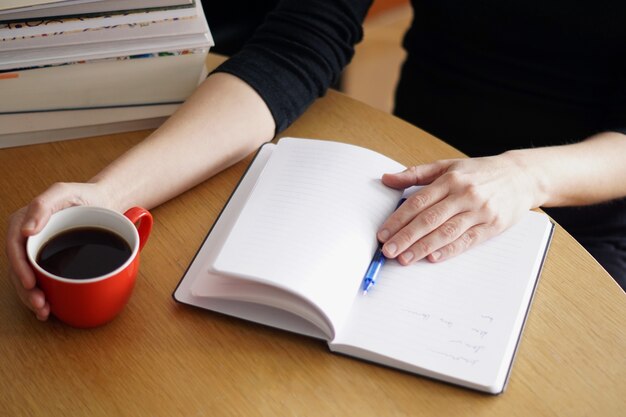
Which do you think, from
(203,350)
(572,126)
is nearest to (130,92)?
(203,350)

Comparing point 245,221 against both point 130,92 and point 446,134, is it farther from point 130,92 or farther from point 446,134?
point 446,134

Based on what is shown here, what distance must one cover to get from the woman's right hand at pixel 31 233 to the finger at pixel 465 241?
416 millimetres

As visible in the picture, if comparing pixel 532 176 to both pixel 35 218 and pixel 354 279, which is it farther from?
pixel 35 218

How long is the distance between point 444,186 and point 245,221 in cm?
25

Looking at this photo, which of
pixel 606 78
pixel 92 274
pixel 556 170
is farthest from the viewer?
pixel 606 78

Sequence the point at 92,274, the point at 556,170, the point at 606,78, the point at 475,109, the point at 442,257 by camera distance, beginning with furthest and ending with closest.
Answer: the point at 475,109, the point at 606,78, the point at 556,170, the point at 442,257, the point at 92,274

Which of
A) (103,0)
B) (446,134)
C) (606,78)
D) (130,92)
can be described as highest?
(103,0)

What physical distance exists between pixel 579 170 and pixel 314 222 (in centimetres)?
40

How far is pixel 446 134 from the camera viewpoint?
4.30 feet

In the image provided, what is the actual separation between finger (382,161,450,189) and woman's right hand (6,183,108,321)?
369mm

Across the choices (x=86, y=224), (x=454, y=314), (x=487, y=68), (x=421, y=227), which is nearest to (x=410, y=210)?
(x=421, y=227)

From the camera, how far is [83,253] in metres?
0.73

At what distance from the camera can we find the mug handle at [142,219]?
2.46 ft

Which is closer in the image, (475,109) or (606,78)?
(606,78)
